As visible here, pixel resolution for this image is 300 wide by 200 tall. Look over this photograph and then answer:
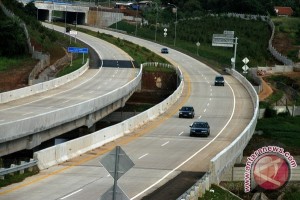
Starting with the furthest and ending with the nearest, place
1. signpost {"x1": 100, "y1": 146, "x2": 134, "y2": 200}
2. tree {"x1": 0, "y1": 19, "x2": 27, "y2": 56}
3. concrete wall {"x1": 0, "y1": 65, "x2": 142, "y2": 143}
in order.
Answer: tree {"x1": 0, "y1": 19, "x2": 27, "y2": 56} → concrete wall {"x1": 0, "y1": 65, "x2": 142, "y2": 143} → signpost {"x1": 100, "y1": 146, "x2": 134, "y2": 200}

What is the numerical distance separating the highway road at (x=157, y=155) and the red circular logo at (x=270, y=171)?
4.44 m

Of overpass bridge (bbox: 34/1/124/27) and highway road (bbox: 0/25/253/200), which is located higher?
highway road (bbox: 0/25/253/200)

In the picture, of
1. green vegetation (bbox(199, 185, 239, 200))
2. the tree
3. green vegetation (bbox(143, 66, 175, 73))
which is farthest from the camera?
the tree

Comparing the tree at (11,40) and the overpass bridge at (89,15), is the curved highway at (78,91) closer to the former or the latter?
the tree at (11,40)

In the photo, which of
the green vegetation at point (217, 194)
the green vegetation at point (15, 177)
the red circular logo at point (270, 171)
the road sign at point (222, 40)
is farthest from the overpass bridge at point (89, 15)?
the red circular logo at point (270, 171)

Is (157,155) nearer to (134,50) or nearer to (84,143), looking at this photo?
(84,143)

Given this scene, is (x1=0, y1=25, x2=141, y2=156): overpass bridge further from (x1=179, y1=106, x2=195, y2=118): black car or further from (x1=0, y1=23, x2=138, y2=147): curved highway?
(x1=179, y1=106, x2=195, y2=118): black car

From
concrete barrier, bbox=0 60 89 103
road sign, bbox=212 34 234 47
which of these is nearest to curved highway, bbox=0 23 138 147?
concrete barrier, bbox=0 60 89 103

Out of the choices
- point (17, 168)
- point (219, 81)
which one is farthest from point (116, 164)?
point (219, 81)

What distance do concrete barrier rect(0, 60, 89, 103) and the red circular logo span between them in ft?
115

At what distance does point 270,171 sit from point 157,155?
13.7m

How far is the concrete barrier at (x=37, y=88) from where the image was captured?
7006 cm

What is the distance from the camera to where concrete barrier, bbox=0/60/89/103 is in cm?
7006

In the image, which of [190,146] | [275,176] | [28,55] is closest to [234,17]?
[28,55]
